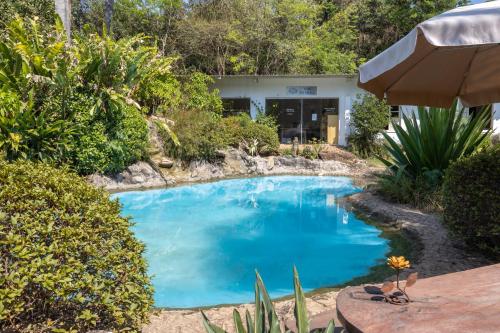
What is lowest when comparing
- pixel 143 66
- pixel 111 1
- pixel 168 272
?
pixel 168 272

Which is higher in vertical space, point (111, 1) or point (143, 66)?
point (111, 1)

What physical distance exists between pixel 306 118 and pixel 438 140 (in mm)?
11970

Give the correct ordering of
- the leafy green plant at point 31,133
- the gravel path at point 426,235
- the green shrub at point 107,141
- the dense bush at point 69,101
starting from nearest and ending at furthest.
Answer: the gravel path at point 426,235 < the leafy green plant at point 31,133 < the dense bush at point 69,101 < the green shrub at point 107,141

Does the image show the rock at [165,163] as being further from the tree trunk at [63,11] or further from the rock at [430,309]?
the rock at [430,309]

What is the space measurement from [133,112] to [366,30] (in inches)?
763

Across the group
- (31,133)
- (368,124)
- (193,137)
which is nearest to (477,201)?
(31,133)

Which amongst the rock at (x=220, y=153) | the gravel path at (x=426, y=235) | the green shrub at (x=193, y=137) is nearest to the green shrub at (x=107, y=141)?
the green shrub at (x=193, y=137)

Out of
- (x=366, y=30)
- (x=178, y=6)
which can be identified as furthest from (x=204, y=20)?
(x=366, y=30)

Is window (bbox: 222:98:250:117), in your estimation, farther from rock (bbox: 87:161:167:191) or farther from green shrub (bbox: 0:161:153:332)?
green shrub (bbox: 0:161:153:332)

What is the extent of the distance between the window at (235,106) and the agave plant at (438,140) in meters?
11.9

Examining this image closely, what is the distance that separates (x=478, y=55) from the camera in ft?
16.0

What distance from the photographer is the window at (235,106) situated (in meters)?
20.1

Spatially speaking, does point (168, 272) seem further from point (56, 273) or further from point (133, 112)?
point (133, 112)

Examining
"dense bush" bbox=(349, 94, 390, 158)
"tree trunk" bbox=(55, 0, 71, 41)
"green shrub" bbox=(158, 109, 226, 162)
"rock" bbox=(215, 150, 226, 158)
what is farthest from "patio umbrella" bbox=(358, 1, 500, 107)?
"dense bush" bbox=(349, 94, 390, 158)
